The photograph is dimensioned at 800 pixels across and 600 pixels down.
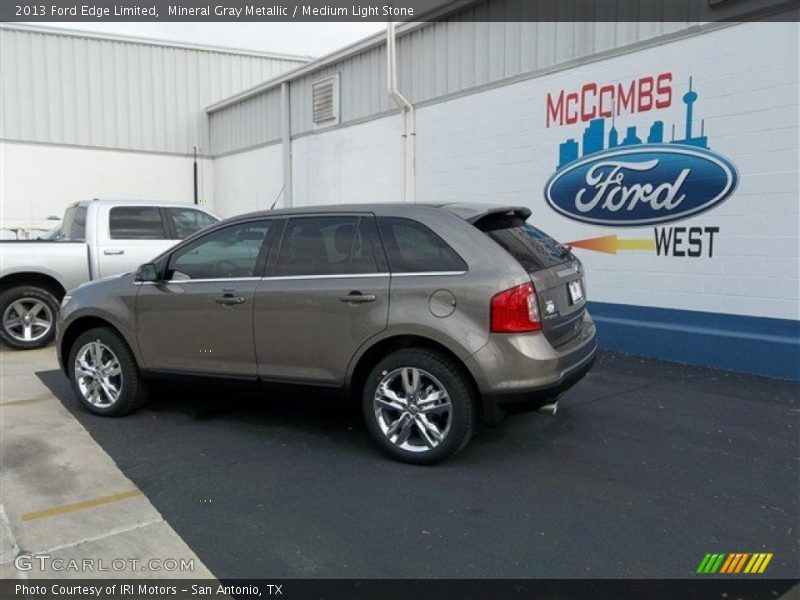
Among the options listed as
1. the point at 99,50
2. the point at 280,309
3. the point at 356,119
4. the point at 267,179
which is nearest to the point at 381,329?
the point at 280,309

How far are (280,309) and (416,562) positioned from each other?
83.5 inches

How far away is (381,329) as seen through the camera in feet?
14.2

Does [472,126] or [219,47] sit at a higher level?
[219,47]

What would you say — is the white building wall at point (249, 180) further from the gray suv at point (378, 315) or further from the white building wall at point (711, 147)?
the gray suv at point (378, 315)

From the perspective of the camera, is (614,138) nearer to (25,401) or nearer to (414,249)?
(414,249)

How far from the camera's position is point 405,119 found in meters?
10.8

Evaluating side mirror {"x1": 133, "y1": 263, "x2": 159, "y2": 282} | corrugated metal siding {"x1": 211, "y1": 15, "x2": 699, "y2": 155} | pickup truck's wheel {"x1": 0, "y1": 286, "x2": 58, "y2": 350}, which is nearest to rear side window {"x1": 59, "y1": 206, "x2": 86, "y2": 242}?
pickup truck's wheel {"x1": 0, "y1": 286, "x2": 58, "y2": 350}

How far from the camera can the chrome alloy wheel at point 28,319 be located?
28.0 feet

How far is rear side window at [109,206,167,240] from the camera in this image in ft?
29.6

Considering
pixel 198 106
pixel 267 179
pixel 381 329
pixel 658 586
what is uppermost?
pixel 198 106

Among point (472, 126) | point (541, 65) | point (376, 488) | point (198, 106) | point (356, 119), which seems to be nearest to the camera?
point (376, 488)

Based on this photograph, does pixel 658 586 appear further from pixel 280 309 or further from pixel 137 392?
pixel 137 392

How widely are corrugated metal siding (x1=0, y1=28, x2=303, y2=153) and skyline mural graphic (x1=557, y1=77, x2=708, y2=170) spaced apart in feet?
39.6

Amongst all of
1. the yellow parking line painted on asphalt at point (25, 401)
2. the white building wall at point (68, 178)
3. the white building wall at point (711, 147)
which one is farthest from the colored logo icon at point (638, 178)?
the white building wall at point (68, 178)
